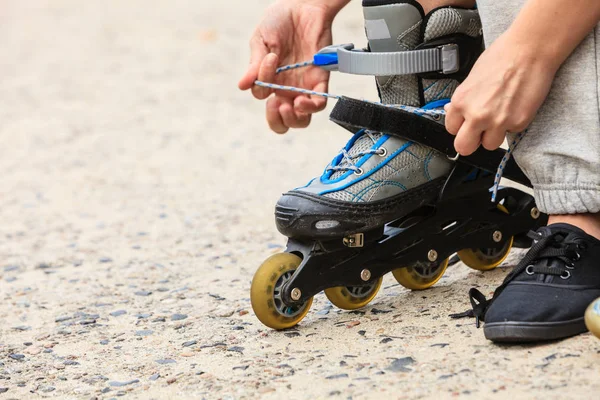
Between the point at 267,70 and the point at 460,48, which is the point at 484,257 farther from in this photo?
the point at 267,70

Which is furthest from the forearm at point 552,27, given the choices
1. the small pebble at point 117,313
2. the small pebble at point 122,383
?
the small pebble at point 117,313

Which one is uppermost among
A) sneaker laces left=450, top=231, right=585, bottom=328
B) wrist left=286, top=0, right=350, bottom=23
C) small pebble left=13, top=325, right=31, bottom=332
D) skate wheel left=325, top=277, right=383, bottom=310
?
wrist left=286, top=0, right=350, bottom=23

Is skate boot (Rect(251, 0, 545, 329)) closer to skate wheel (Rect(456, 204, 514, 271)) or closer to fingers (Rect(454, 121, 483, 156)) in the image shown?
skate wheel (Rect(456, 204, 514, 271))

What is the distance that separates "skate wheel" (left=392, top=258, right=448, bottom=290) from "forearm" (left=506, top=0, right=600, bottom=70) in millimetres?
651

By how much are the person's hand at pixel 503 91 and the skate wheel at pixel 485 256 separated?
53 cm

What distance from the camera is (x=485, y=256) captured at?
214 cm

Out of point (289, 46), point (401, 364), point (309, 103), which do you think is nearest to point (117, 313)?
point (309, 103)

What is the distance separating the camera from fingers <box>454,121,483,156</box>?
1.63 meters

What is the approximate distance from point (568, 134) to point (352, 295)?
2.13 ft

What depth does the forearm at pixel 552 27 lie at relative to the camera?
59.8 inches

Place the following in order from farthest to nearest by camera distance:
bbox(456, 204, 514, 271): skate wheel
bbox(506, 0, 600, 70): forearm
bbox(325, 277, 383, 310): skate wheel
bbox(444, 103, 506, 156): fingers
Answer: bbox(456, 204, 514, 271): skate wheel → bbox(325, 277, 383, 310): skate wheel → bbox(444, 103, 506, 156): fingers → bbox(506, 0, 600, 70): forearm

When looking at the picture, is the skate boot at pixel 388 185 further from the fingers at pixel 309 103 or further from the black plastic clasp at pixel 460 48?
the fingers at pixel 309 103

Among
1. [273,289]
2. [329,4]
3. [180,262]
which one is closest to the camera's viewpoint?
[273,289]

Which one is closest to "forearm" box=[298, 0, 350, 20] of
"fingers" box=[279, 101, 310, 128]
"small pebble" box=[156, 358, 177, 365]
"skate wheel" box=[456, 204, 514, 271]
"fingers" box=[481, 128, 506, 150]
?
"fingers" box=[279, 101, 310, 128]
